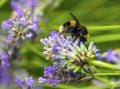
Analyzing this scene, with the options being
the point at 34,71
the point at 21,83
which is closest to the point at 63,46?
the point at 21,83

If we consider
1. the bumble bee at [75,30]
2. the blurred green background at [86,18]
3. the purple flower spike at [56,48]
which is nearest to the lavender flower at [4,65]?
the bumble bee at [75,30]

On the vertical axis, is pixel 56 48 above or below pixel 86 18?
below

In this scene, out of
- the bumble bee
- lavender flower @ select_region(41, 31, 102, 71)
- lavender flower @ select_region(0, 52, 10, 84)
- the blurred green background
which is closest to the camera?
lavender flower @ select_region(41, 31, 102, 71)

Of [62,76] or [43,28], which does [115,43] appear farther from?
[62,76]

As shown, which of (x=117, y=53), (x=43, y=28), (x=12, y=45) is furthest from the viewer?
(x=43, y=28)

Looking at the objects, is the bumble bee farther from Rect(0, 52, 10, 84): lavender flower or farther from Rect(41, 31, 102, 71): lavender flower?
Rect(0, 52, 10, 84): lavender flower

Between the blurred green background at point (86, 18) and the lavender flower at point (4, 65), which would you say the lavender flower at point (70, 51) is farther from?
the blurred green background at point (86, 18)

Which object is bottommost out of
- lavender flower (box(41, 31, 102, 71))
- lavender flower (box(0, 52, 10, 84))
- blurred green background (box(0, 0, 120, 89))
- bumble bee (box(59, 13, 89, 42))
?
lavender flower (box(41, 31, 102, 71))

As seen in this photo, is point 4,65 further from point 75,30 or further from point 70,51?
point 70,51

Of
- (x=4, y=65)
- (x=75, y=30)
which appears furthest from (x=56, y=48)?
(x=4, y=65)

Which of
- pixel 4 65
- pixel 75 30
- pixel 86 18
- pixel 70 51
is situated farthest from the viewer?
pixel 86 18

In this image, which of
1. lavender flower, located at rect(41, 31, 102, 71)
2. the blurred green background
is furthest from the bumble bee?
the blurred green background
